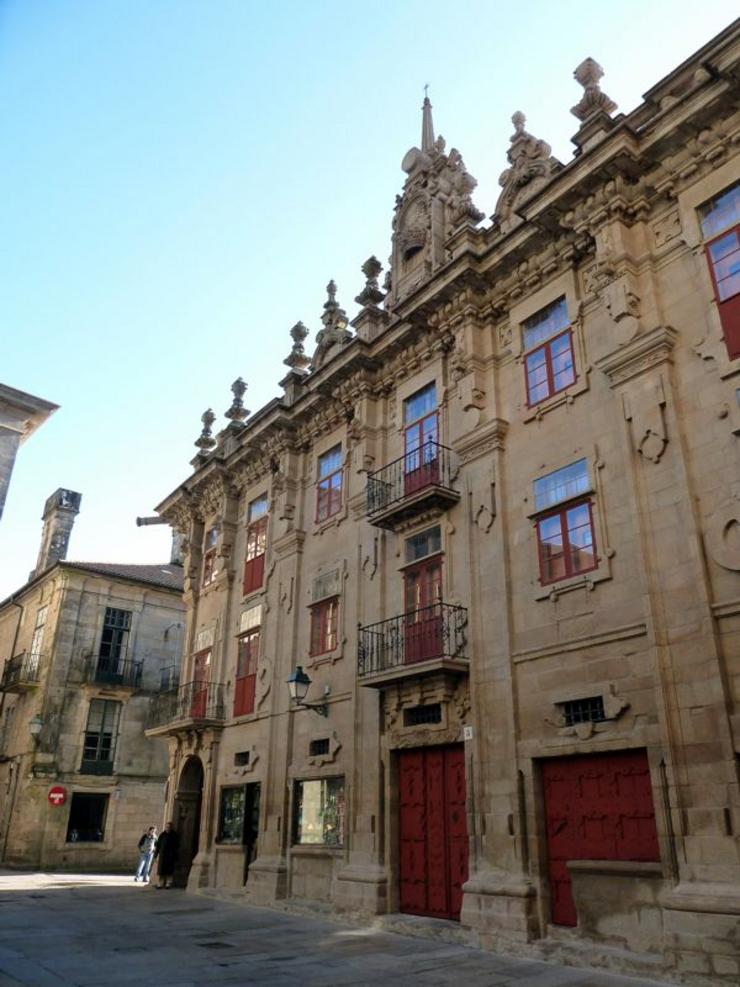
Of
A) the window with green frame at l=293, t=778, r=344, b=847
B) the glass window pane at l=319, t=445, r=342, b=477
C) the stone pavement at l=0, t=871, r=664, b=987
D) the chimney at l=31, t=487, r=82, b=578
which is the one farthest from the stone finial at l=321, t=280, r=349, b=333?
the chimney at l=31, t=487, r=82, b=578

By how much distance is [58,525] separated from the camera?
36.8 meters

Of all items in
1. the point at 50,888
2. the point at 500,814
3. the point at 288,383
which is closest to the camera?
the point at 500,814

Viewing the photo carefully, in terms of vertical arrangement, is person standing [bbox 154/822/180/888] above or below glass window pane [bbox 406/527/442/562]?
below

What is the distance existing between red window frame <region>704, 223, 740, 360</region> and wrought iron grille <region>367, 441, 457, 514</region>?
5648 mm

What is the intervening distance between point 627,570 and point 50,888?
17.5m

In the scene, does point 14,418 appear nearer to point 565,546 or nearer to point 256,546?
point 565,546

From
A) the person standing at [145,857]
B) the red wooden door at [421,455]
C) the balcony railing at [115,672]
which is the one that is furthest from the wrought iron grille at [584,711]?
the balcony railing at [115,672]

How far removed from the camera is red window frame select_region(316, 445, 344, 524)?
19141 mm

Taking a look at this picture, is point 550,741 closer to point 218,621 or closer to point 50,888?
point 218,621

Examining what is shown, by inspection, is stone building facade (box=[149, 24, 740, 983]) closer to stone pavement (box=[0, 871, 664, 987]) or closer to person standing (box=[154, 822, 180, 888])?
stone pavement (box=[0, 871, 664, 987])

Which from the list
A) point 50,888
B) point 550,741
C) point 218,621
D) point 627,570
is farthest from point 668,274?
point 50,888

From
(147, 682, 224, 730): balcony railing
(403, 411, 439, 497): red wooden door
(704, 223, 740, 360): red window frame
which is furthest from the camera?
(147, 682, 224, 730): balcony railing

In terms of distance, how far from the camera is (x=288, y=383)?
2173cm

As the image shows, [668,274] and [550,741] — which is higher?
[668,274]
